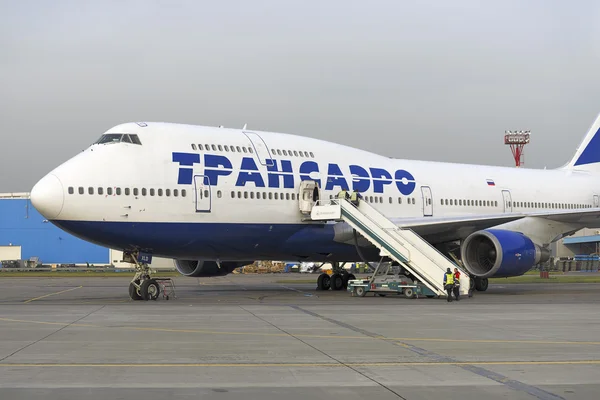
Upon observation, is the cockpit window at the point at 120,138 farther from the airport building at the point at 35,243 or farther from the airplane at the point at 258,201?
the airport building at the point at 35,243

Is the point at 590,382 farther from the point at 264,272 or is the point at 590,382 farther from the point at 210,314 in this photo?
the point at 264,272

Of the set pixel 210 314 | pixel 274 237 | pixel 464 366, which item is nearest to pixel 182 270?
pixel 274 237

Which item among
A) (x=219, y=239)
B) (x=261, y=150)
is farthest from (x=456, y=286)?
(x=261, y=150)

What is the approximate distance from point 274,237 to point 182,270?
5.58 meters

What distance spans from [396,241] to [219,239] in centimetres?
590

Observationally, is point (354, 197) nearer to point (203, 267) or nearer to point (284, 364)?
point (203, 267)

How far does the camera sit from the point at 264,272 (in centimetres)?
6769

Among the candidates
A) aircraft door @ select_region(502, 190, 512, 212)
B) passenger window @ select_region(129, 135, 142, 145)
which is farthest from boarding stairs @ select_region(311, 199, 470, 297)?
aircraft door @ select_region(502, 190, 512, 212)

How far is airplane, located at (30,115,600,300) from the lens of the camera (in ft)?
74.6

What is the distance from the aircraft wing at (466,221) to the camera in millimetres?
27672

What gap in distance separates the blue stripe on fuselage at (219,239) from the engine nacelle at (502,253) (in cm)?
433

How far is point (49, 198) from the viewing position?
21.8 metres

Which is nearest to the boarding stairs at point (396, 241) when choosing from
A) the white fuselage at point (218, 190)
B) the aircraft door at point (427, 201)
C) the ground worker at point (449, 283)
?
the ground worker at point (449, 283)

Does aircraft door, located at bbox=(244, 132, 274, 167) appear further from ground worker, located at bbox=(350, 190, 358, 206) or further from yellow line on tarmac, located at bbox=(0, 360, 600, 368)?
yellow line on tarmac, located at bbox=(0, 360, 600, 368)
